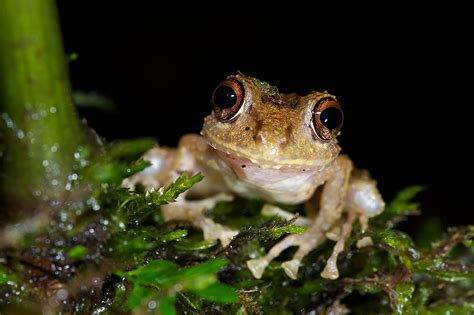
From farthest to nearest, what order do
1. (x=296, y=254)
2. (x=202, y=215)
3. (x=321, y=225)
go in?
1. (x=321, y=225)
2. (x=202, y=215)
3. (x=296, y=254)

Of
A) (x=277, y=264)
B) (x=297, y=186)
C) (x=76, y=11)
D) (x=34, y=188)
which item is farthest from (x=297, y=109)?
(x=76, y=11)

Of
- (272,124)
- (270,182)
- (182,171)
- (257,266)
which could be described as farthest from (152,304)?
(182,171)

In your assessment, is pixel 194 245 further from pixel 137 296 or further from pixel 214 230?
pixel 137 296

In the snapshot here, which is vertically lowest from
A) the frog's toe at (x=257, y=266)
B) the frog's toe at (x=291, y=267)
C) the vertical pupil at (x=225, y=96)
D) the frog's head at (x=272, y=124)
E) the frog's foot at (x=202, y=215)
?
the frog's toe at (x=291, y=267)

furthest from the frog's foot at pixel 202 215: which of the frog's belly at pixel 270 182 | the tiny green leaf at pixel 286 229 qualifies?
the tiny green leaf at pixel 286 229

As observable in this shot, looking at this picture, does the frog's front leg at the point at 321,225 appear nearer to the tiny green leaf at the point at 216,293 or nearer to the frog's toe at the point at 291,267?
the frog's toe at the point at 291,267
